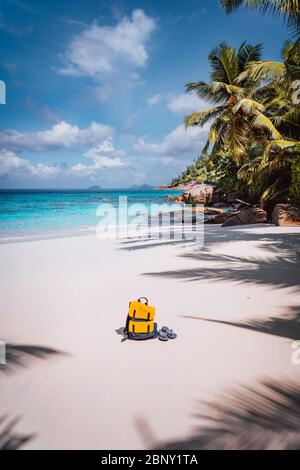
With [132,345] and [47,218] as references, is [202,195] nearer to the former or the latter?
Result: [47,218]

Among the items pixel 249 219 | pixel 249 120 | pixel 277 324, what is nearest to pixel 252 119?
pixel 249 120

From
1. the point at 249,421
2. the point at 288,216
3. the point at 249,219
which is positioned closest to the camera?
the point at 249,421

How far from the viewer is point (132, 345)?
9.29 feet

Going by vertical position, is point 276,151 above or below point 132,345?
above

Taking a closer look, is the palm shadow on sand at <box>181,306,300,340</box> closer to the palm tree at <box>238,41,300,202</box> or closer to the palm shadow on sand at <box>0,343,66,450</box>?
the palm shadow on sand at <box>0,343,66,450</box>

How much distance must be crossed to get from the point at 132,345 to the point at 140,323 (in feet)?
0.76

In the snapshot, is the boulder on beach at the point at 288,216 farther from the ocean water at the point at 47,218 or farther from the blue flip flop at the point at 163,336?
the blue flip flop at the point at 163,336

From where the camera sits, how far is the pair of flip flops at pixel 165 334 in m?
2.88

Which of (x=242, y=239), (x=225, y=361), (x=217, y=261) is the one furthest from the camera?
(x=242, y=239)
